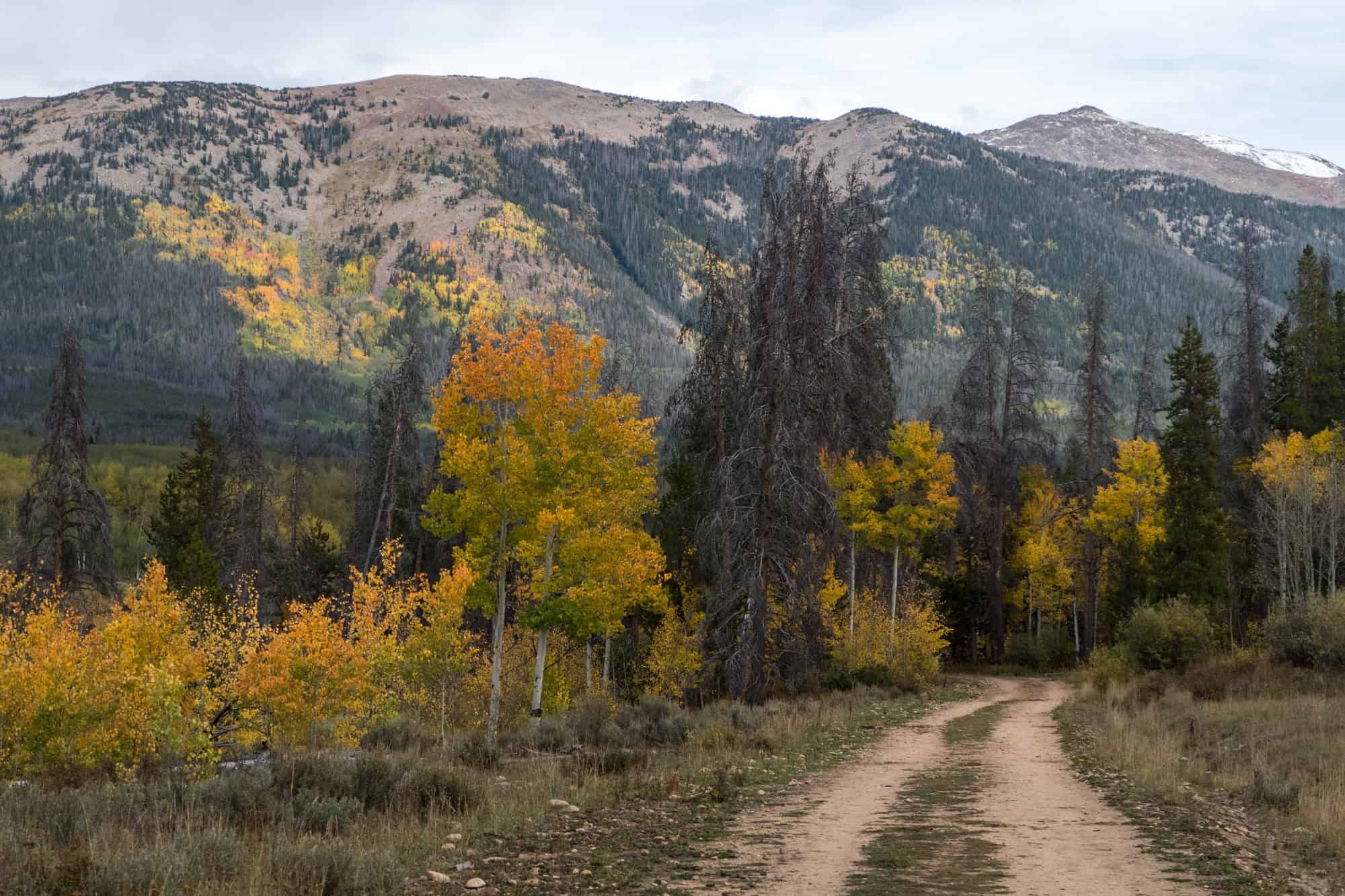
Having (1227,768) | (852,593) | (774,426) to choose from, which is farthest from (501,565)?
(1227,768)

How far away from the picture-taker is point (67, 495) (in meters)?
34.5

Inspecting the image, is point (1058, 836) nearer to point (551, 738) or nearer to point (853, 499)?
point (551, 738)

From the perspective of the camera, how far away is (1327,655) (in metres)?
24.3

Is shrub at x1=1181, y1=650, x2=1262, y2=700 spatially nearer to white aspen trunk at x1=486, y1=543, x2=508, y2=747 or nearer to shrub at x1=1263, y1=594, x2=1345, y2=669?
shrub at x1=1263, y1=594, x2=1345, y2=669

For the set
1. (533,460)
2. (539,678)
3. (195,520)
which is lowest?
(539,678)

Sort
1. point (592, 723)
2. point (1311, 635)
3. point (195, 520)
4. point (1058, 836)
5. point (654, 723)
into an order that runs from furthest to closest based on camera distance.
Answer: point (195, 520) → point (1311, 635) → point (592, 723) → point (654, 723) → point (1058, 836)

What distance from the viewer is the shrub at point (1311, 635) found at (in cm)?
2417

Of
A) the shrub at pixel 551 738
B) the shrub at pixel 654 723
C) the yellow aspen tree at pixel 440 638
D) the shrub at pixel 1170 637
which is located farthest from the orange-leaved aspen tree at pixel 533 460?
the shrub at pixel 1170 637

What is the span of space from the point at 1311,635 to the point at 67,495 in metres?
38.0

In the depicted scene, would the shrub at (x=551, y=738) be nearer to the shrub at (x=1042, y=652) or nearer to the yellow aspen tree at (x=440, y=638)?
the yellow aspen tree at (x=440, y=638)

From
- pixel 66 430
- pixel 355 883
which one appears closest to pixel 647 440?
pixel 355 883

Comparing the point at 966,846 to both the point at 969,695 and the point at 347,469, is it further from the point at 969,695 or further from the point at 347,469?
the point at 347,469

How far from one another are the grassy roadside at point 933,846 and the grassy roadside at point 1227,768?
178 centimetres

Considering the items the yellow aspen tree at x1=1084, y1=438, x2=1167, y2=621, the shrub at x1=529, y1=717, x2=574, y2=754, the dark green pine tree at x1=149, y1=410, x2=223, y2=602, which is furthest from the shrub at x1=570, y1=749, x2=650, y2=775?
the dark green pine tree at x1=149, y1=410, x2=223, y2=602
